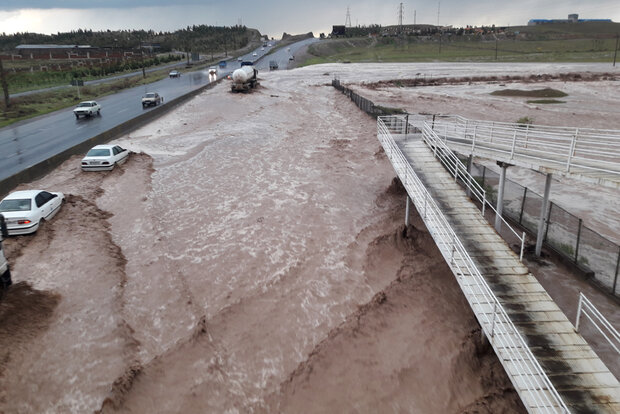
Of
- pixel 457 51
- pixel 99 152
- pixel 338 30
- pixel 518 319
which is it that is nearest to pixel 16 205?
pixel 99 152

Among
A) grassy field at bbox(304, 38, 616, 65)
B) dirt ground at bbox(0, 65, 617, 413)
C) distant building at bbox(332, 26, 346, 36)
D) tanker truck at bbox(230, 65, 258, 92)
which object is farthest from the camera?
distant building at bbox(332, 26, 346, 36)

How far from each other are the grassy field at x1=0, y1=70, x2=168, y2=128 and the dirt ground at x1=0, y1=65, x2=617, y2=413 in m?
24.1

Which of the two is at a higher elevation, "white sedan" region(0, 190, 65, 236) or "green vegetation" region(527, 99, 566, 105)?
"white sedan" region(0, 190, 65, 236)

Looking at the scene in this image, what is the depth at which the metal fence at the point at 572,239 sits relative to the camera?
1392 centimetres

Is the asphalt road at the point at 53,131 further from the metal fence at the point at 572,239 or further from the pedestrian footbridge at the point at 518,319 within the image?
the metal fence at the point at 572,239

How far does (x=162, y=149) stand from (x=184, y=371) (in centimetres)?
2419

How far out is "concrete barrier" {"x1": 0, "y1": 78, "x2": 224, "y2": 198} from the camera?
75.9 ft

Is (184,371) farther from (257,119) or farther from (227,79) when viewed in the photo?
(227,79)

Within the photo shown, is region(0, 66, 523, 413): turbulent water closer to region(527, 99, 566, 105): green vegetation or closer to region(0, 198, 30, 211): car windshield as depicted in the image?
region(0, 198, 30, 211): car windshield

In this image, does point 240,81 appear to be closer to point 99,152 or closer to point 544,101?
point 99,152

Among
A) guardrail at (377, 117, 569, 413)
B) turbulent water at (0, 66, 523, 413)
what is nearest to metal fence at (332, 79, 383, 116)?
turbulent water at (0, 66, 523, 413)

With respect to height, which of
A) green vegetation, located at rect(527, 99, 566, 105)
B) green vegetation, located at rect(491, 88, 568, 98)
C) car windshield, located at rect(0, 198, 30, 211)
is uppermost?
car windshield, located at rect(0, 198, 30, 211)

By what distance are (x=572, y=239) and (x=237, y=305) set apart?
1104cm

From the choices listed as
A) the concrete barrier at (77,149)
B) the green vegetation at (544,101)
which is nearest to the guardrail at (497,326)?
the concrete barrier at (77,149)
